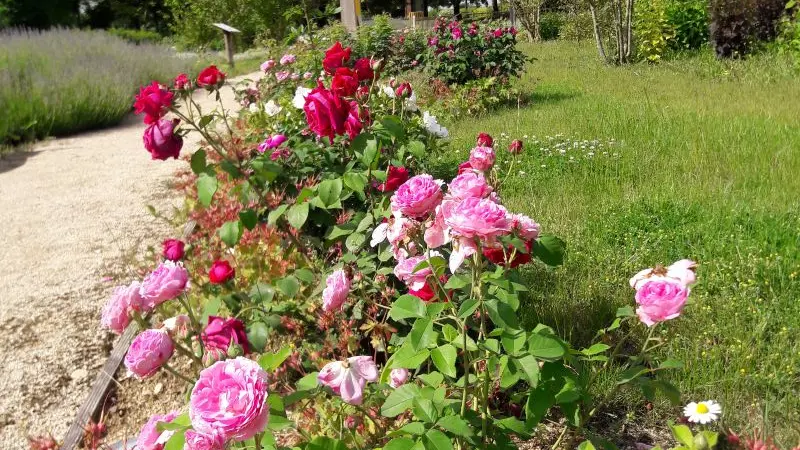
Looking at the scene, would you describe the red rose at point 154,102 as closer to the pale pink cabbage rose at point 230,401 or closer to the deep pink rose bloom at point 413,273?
the deep pink rose bloom at point 413,273

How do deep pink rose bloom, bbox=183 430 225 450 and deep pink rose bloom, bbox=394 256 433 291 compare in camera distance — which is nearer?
deep pink rose bloom, bbox=183 430 225 450

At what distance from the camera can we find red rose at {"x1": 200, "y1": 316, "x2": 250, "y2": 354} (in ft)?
4.01

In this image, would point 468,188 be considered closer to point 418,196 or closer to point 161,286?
point 418,196

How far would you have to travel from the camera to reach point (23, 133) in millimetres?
6484

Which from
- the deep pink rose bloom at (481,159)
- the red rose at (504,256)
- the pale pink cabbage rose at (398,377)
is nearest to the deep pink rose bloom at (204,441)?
the pale pink cabbage rose at (398,377)

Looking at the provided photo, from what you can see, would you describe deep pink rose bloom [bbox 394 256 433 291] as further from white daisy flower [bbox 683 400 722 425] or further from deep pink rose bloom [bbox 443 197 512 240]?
white daisy flower [bbox 683 400 722 425]

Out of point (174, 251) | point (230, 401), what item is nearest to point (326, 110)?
point (174, 251)

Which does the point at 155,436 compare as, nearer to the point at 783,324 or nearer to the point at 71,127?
the point at 783,324

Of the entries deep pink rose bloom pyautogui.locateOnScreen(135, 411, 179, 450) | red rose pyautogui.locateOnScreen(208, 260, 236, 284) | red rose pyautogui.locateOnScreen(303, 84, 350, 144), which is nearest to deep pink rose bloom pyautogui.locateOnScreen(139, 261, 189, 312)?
deep pink rose bloom pyautogui.locateOnScreen(135, 411, 179, 450)

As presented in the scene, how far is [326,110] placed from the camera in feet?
5.21

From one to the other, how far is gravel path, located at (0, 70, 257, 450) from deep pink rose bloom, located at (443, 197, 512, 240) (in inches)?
72.4

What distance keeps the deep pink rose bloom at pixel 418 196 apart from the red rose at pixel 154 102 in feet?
2.37

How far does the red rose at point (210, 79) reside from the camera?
1.76m

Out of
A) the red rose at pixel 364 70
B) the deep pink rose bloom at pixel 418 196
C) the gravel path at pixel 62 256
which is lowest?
the gravel path at pixel 62 256
